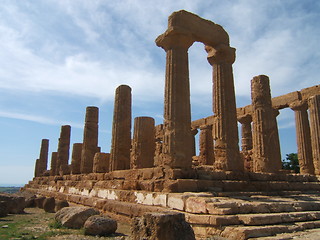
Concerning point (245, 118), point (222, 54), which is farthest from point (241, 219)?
point (245, 118)

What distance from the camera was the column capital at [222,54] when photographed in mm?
12094

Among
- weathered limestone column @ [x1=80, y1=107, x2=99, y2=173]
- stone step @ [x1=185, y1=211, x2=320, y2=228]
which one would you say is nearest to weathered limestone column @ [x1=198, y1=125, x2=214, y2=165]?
weathered limestone column @ [x1=80, y1=107, x2=99, y2=173]

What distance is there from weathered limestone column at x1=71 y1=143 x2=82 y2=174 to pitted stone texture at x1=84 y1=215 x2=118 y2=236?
50.1 feet

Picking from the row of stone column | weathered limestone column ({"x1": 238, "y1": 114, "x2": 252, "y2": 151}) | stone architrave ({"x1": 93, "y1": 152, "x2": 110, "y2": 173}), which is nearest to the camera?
the row of stone column

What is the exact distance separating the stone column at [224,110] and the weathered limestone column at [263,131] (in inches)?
151

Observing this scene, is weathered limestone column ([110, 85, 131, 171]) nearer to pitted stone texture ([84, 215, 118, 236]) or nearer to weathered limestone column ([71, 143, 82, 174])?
pitted stone texture ([84, 215, 118, 236])

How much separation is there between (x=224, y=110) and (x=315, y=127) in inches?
354

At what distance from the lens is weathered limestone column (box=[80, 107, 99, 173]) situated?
19.6 m

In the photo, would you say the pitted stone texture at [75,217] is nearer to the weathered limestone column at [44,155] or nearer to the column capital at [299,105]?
the column capital at [299,105]

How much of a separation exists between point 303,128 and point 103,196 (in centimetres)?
1407

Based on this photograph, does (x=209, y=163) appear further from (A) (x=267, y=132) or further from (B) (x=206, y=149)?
(A) (x=267, y=132)

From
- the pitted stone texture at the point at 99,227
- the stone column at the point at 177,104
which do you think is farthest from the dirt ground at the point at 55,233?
the stone column at the point at 177,104

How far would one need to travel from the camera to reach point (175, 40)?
35.6ft

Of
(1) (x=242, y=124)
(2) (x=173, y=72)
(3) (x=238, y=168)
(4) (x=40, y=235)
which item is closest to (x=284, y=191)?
(3) (x=238, y=168)
